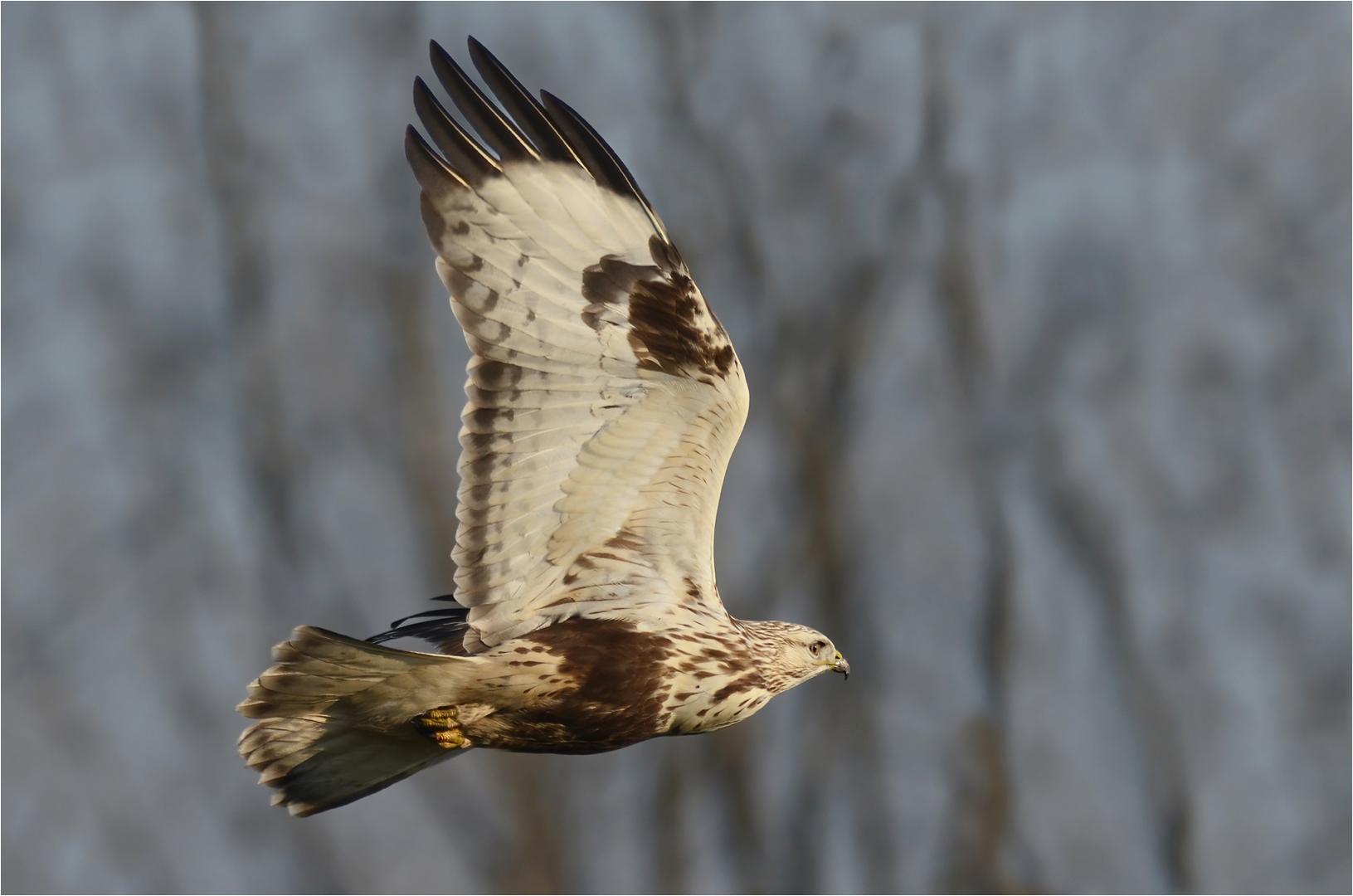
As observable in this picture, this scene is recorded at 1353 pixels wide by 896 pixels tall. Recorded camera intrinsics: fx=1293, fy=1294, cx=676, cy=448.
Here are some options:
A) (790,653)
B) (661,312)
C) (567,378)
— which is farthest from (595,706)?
(661,312)

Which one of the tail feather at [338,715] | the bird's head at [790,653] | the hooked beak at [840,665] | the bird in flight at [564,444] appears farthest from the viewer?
the hooked beak at [840,665]

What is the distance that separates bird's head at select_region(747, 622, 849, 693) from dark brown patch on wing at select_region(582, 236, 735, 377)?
3.05 feet

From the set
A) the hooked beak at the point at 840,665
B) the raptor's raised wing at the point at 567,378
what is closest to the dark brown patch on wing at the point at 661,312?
the raptor's raised wing at the point at 567,378

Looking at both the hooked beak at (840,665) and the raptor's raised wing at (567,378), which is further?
the hooked beak at (840,665)

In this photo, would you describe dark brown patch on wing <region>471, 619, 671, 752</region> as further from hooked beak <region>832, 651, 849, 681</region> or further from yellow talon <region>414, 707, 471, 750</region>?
hooked beak <region>832, 651, 849, 681</region>

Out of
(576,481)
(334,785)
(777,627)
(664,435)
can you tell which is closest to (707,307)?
(664,435)

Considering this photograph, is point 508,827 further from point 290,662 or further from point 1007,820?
point 290,662

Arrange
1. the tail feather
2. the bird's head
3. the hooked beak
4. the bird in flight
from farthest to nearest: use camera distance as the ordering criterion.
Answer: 1. the hooked beak
2. the bird's head
3. the bird in flight
4. the tail feather

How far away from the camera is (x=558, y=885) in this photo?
33.0 ft

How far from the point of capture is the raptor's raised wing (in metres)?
4.35

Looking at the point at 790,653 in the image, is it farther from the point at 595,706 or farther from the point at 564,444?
the point at 564,444

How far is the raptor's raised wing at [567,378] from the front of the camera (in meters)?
4.35

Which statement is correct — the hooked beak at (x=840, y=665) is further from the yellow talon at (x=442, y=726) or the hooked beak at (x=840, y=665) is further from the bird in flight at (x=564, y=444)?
the yellow talon at (x=442, y=726)

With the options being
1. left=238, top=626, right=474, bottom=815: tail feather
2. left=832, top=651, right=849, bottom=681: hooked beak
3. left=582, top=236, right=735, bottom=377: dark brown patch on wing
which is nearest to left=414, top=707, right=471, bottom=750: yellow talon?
left=238, top=626, right=474, bottom=815: tail feather
